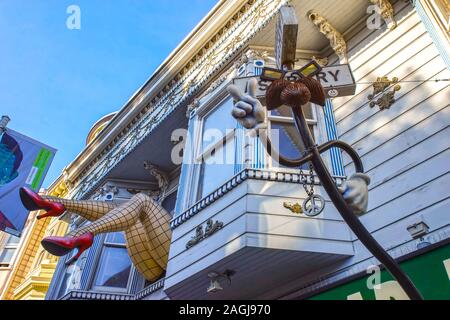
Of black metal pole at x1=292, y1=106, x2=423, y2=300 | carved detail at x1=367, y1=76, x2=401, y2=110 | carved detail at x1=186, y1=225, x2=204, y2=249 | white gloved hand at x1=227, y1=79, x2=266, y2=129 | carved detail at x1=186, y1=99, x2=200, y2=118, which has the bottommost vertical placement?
black metal pole at x1=292, y1=106, x2=423, y2=300

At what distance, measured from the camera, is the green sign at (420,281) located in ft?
12.0

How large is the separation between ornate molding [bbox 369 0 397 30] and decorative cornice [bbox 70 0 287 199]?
4.96ft

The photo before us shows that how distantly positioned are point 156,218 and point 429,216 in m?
4.81

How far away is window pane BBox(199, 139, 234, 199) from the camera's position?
607cm

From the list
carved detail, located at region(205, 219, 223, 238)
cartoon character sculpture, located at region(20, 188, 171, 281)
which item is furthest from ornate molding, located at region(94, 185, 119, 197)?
carved detail, located at region(205, 219, 223, 238)

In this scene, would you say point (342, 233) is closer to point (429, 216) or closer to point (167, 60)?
point (429, 216)

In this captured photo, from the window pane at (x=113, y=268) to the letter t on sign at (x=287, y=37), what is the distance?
7.31 metres

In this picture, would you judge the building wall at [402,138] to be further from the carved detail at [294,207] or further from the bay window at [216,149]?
the bay window at [216,149]

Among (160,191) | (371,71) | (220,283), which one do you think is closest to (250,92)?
(220,283)

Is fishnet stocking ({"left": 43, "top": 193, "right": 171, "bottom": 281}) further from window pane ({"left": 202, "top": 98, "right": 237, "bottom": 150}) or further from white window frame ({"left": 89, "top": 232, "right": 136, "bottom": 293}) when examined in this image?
window pane ({"left": 202, "top": 98, "right": 237, "bottom": 150})

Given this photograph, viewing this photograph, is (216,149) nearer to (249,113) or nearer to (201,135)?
(201,135)

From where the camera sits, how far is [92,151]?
459 inches

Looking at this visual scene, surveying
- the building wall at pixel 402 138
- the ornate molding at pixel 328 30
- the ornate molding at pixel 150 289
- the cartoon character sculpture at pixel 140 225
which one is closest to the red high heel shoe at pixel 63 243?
the cartoon character sculpture at pixel 140 225
